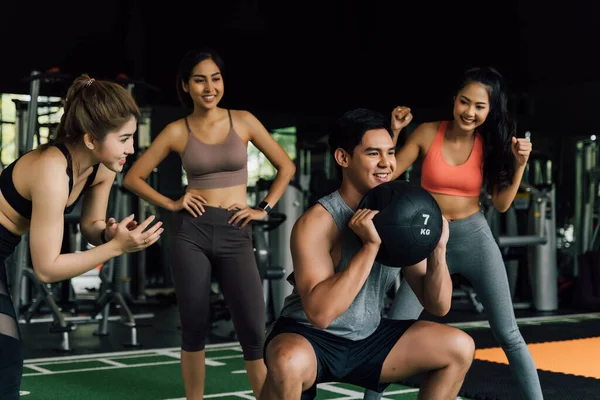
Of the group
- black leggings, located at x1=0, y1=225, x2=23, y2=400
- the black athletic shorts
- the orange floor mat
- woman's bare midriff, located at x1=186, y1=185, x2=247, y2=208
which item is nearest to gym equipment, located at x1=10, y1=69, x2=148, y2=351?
the orange floor mat

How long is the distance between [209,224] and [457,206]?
3.06 feet

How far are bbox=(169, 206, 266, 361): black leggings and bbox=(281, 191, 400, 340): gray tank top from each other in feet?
2.48

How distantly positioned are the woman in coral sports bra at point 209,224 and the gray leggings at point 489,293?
562mm

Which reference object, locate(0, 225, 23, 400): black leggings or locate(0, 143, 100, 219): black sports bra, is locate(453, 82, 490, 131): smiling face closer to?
locate(0, 143, 100, 219): black sports bra

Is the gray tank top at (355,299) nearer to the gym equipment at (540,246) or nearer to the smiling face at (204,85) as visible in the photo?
the smiling face at (204,85)

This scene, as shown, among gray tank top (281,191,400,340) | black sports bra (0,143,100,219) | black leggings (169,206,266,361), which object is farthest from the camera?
black leggings (169,206,266,361)

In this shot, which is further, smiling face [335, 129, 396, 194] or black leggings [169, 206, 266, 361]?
black leggings [169, 206, 266, 361]

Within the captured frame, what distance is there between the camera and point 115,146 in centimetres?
223

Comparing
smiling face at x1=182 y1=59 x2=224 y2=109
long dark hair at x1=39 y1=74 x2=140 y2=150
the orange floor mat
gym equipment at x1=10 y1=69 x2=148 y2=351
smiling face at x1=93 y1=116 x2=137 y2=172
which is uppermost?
smiling face at x1=182 y1=59 x2=224 y2=109

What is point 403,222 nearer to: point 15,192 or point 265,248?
point 15,192

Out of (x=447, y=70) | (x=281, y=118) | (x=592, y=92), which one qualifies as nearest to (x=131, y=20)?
(x=281, y=118)

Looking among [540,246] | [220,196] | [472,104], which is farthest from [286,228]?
[472,104]

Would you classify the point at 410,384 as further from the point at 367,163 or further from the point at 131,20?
the point at 131,20

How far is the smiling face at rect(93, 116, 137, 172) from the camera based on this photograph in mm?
2227
